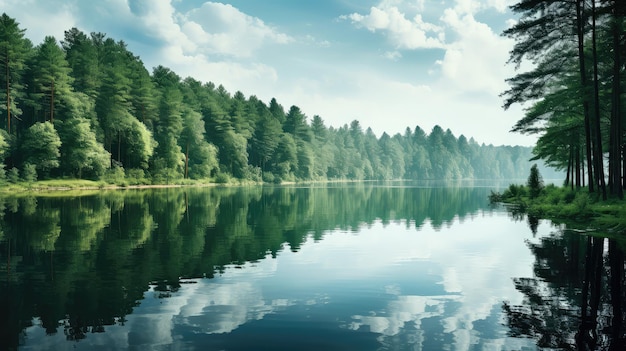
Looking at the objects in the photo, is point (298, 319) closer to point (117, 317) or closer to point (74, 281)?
point (117, 317)

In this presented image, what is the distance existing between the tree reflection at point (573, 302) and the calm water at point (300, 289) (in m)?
0.05

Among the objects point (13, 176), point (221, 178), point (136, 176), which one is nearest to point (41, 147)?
point (13, 176)

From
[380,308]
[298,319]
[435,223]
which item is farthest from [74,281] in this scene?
[435,223]

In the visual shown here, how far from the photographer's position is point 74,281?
1389 cm

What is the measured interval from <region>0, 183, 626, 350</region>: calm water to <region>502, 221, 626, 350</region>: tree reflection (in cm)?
5

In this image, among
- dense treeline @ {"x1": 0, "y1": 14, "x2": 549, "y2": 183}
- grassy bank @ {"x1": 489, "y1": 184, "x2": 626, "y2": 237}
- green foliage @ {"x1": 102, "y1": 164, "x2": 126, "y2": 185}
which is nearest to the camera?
grassy bank @ {"x1": 489, "y1": 184, "x2": 626, "y2": 237}

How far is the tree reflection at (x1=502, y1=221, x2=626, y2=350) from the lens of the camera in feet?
30.0

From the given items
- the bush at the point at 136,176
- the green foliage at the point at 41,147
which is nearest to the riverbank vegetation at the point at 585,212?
the green foliage at the point at 41,147

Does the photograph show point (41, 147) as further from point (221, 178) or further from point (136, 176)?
point (221, 178)

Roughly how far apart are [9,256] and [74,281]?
578cm

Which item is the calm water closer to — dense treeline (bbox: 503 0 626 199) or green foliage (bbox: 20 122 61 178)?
dense treeline (bbox: 503 0 626 199)

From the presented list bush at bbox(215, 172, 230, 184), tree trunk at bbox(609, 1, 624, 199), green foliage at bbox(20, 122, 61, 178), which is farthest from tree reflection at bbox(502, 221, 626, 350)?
bush at bbox(215, 172, 230, 184)

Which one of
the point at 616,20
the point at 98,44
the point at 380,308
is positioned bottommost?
the point at 380,308

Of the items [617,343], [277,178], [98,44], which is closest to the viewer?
[617,343]
